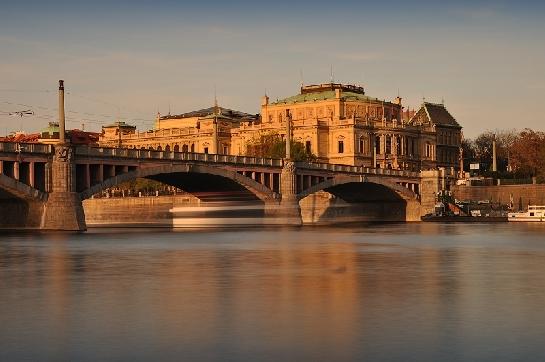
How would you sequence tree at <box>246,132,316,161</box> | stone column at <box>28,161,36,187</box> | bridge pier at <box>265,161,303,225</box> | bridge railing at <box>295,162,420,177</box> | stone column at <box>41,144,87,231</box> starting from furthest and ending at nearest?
1. tree at <box>246,132,316,161</box>
2. bridge railing at <box>295,162,420,177</box>
3. bridge pier at <box>265,161,303,225</box>
4. stone column at <box>41,144,87,231</box>
5. stone column at <box>28,161,36,187</box>

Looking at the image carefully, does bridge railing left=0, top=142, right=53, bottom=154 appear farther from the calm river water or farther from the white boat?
the white boat

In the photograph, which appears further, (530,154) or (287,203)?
(530,154)

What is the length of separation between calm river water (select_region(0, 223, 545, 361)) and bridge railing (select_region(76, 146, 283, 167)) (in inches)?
1801

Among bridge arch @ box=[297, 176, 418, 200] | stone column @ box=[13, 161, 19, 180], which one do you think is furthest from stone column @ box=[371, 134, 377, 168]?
stone column @ box=[13, 161, 19, 180]

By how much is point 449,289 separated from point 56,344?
16.5m

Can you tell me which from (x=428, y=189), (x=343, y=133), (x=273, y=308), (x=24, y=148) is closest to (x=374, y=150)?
(x=343, y=133)

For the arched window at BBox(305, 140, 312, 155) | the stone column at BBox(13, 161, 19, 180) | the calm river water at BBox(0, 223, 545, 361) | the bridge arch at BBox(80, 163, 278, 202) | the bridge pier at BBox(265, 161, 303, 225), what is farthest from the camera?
the arched window at BBox(305, 140, 312, 155)

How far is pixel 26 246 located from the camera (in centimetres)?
7125

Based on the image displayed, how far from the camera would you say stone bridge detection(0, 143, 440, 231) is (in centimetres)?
9756

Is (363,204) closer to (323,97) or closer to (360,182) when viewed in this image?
(360,182)

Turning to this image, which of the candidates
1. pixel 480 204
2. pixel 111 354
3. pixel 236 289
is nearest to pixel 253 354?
pixel 111 354

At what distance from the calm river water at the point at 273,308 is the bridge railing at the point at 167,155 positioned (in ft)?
150

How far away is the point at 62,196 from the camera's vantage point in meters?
98.1

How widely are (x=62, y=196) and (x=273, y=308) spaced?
68920 mm
